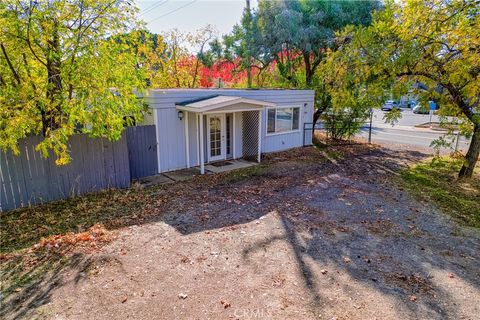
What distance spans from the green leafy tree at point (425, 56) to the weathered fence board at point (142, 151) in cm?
630

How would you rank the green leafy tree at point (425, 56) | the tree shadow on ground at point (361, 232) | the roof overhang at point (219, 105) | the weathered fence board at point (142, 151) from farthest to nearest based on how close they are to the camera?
the roof overhang at point (219, 105) → the weathered fence board at point (142, 151) → the green leafy tree at point (425, 56) → the tree shadow on ground at point (361, 232)

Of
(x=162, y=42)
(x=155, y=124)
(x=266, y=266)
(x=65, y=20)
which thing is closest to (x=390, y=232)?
(x=266, y=266)

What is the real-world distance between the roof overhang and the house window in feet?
5.70

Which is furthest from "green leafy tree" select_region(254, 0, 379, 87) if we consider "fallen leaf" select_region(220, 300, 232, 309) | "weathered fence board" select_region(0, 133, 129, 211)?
"fallen leaf" select_region(220, 300, 232, 309)

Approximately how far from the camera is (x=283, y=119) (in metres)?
12.7

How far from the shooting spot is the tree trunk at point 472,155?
8609 millimetres

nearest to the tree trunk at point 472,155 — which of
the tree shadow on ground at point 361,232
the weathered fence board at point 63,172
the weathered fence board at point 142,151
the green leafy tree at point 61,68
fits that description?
the tree shadow on ground at point 361,232

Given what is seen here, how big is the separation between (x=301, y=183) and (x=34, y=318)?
674cm

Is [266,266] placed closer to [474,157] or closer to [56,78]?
[56,78]

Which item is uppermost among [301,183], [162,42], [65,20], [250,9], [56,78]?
[250,9]

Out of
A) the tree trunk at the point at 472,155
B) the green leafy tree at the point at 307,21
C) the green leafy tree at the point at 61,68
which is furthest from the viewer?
the green leafy tree at the point at 307,21

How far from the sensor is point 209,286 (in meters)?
3.90

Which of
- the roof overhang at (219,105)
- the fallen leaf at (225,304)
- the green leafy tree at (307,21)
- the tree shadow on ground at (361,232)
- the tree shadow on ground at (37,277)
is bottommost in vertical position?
the tree shadow on ground at (361,232)

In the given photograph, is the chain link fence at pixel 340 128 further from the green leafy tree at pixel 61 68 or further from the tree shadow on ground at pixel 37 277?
the tree shadow on ground at pixel 37 277
